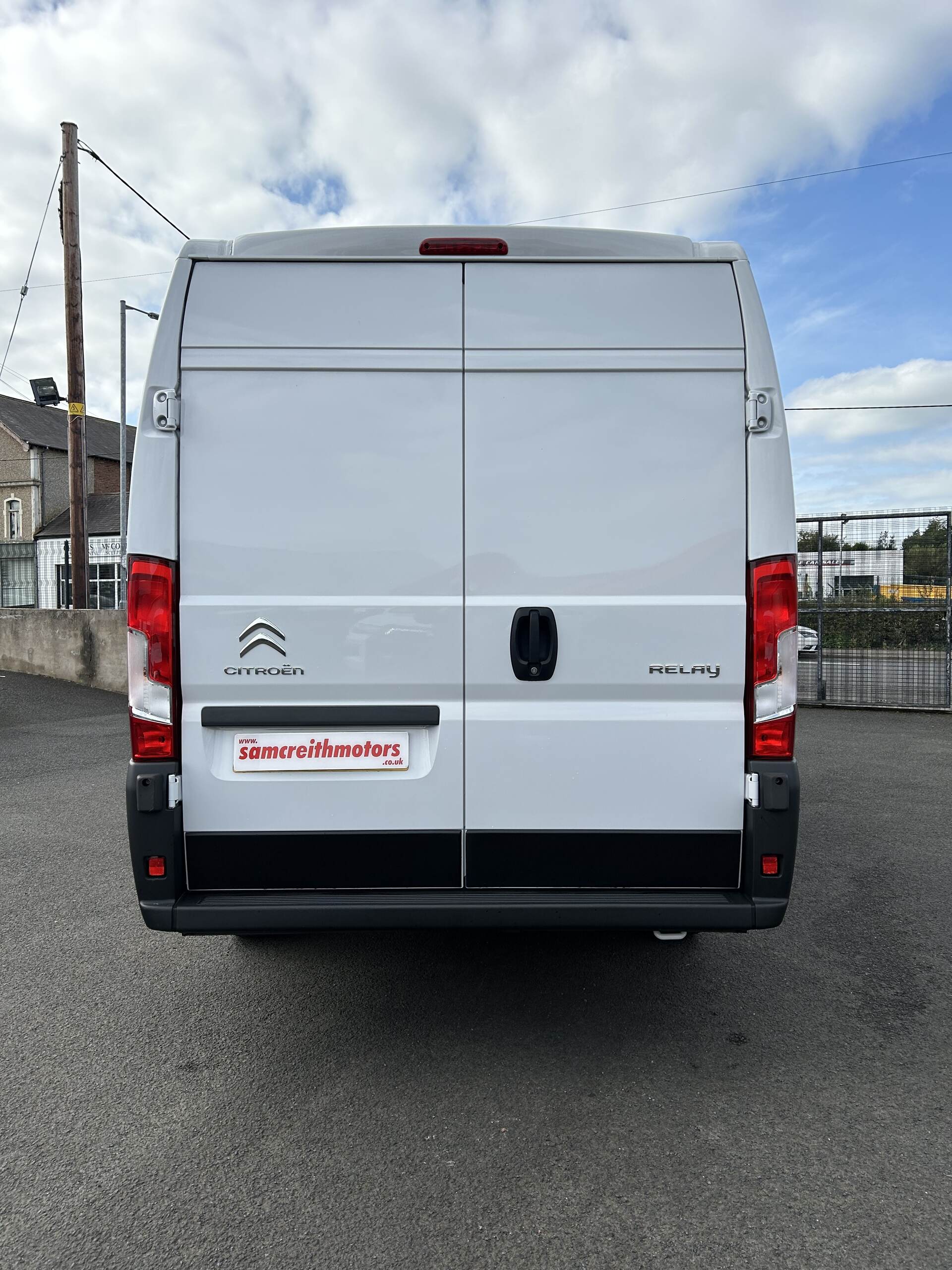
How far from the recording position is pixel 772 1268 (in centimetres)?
212

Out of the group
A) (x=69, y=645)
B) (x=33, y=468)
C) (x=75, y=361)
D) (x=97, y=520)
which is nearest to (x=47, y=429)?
(x=33, y=468)

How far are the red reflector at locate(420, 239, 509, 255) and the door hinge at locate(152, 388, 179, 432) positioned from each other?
0.96 m

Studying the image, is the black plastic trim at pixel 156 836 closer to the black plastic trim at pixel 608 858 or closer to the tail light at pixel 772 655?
the black plastic trim at pixel 608 858

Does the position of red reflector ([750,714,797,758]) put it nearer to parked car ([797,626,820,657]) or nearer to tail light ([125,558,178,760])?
tail light ([125,558,178,760])

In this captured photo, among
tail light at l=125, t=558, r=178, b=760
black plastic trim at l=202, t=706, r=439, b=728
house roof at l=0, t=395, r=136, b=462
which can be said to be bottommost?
black plastic trim at l=202, t=706, r=439, b=728

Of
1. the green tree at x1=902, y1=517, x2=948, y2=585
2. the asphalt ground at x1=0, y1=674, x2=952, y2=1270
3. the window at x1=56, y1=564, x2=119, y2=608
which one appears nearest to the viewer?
the asphalt ground at x1=0, y1=674, x2=952, y2=1270

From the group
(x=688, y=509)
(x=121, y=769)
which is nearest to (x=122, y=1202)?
(x=688, y=509)

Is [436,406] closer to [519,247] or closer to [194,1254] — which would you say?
[519,247]

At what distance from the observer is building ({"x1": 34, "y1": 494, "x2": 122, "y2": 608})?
20.0 m

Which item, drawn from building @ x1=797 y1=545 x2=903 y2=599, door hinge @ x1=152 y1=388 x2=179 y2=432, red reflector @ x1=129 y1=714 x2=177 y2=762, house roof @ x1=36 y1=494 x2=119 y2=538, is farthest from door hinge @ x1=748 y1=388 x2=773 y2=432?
house roof @ x1=36 y1=494 x2=119 y2=538

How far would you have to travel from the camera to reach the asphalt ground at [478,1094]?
7.39 feet

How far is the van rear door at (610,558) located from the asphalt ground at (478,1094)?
858mm

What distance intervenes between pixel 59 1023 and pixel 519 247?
130 inches

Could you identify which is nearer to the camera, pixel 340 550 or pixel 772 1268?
pixel 772 1268
